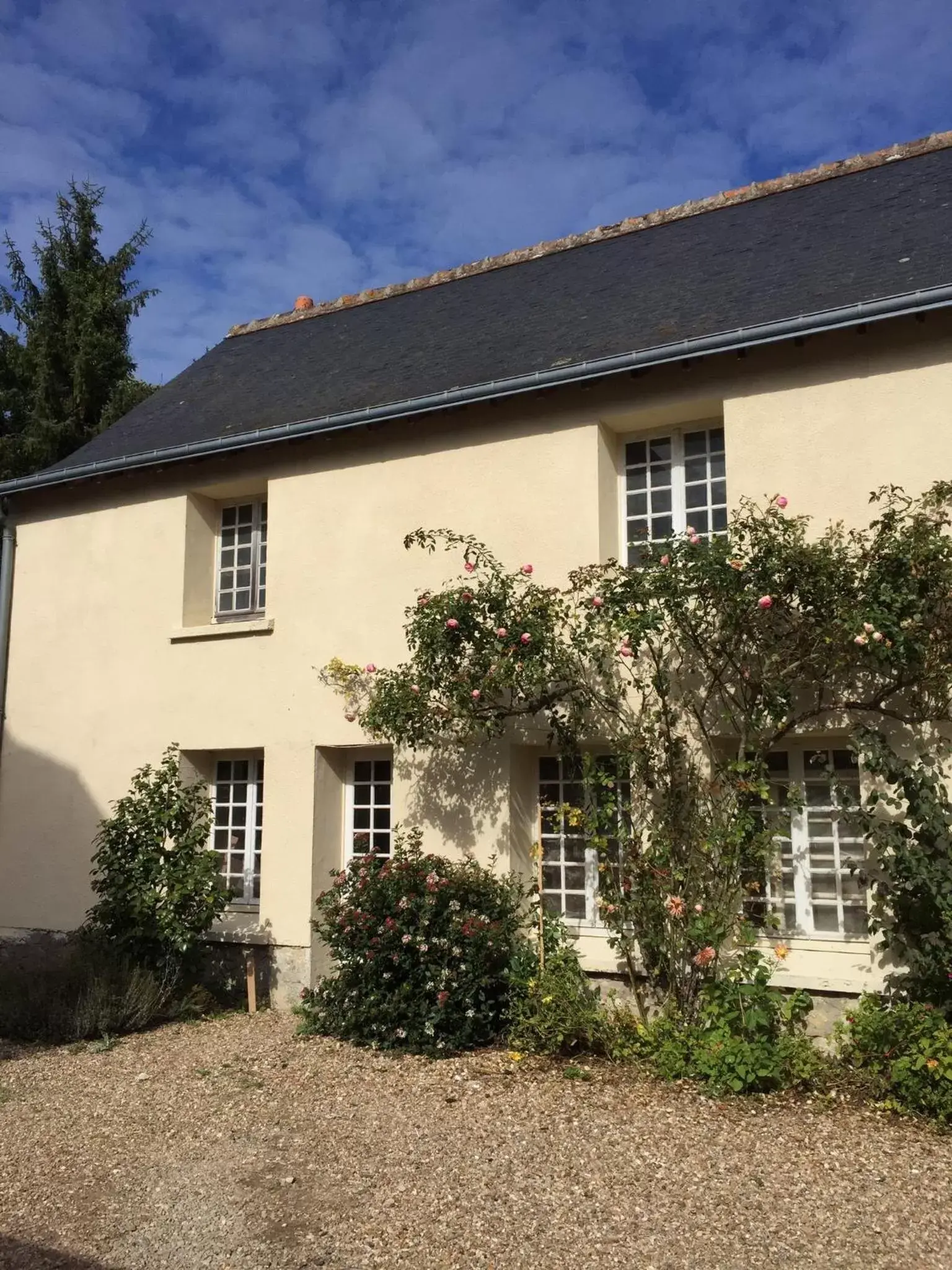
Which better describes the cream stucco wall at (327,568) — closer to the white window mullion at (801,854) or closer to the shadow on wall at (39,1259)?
the white window mullion at (801,854)

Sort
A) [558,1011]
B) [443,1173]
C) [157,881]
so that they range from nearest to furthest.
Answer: [443,1173] < [558,1011] < [157,881]

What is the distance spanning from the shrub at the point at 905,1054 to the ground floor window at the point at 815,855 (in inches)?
27.5

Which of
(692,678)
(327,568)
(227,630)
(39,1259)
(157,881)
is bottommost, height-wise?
(39,1259)

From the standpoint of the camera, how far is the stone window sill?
27.9ft

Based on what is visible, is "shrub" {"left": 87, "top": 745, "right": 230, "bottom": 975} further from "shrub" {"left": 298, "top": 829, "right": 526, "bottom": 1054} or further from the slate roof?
the slate roof

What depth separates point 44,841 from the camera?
9.20 meters

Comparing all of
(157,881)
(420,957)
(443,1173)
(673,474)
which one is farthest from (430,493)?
(443,1173)

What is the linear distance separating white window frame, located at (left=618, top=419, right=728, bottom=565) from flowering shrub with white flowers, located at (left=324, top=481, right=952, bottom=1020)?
549 millimetres

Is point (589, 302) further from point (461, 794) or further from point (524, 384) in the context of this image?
point (461, 794)

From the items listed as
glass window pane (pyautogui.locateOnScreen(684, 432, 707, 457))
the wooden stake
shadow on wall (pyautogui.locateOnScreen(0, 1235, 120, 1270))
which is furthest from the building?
shadow on wall (pyautogui.locateOnScreen(0, 1235, 120, 1270))

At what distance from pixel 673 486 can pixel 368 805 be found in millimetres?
3495

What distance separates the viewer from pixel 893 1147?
16.1 feet

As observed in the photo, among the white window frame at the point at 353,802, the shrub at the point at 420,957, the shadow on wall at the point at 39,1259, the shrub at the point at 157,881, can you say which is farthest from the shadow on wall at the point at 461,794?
the shadow on wall at the point at 39,1259

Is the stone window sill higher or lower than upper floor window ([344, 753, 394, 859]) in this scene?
higher
